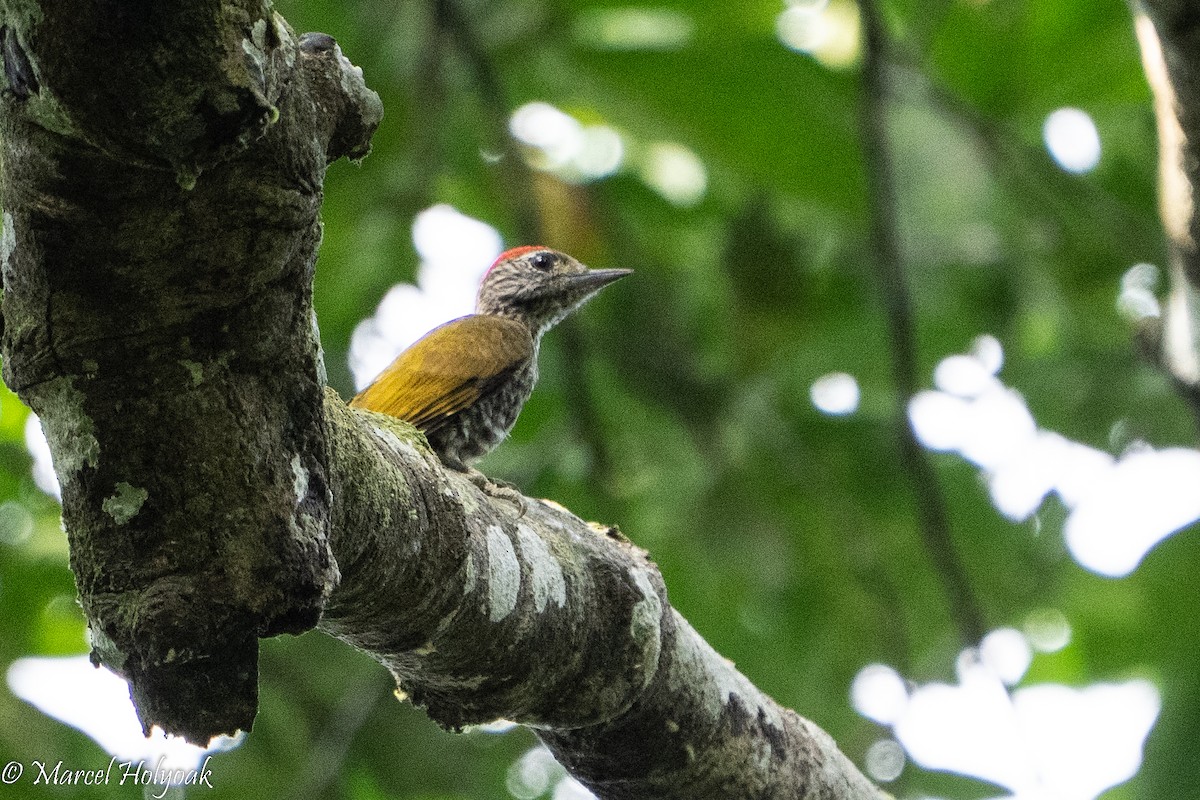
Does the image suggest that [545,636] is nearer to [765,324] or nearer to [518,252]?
[765,324]

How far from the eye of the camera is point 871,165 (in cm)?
561

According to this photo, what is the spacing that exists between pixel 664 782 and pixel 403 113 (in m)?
3.83

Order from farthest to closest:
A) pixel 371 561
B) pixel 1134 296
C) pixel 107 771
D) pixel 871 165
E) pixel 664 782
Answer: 1. pixel 1134 296
2. pixel 871 165
3. pixel 107 771
4. pixel 664 782
5. pixel 371 561

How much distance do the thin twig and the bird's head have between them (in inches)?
54.0

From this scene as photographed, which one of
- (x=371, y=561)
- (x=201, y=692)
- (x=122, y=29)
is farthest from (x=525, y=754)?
(x=122, y=29)

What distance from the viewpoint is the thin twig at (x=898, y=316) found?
5344 millimetres

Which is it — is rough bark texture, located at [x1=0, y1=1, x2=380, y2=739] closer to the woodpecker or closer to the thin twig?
the woodpecker

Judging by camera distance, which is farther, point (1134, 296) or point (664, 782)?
point (1134, 296)

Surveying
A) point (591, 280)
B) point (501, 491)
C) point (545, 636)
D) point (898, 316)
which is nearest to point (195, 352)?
point (545, 636)

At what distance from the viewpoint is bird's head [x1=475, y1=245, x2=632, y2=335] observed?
6386 mm

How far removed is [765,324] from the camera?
6316 mm

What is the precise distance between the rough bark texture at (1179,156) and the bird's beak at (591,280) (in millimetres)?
2582

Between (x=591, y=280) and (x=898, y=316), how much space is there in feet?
5.12

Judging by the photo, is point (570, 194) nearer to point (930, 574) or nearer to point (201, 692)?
point (930, 574)
